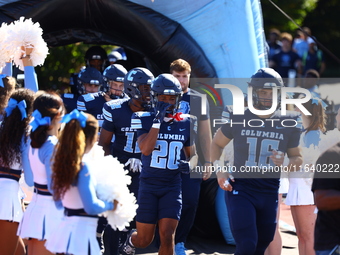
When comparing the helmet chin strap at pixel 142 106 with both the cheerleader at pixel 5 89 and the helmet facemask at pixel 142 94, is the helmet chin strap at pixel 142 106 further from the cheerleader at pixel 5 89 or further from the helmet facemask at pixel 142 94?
the cheerleader at pixel 5 89

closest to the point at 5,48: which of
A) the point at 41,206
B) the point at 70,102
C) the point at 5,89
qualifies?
the point at 5,89

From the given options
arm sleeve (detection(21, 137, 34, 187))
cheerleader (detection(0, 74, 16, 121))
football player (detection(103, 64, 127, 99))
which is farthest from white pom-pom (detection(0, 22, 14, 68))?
arm sleeve (detection(21, 137, 34, 187))

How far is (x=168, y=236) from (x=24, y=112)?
5.35 ft

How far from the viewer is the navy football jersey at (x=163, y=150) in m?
5.47

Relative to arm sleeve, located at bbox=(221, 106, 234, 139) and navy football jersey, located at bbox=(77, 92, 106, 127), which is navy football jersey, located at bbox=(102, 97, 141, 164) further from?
arm sleeve, located at bbox=(221, 106, 234, 139)

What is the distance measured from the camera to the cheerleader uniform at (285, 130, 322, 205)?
5.73 meters

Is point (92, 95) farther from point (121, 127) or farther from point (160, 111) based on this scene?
point (160, 111)

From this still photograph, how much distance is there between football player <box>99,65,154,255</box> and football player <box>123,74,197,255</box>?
1.57 feet

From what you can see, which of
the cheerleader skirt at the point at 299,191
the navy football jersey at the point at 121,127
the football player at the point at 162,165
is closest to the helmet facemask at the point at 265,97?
the football player at the point at 162,165

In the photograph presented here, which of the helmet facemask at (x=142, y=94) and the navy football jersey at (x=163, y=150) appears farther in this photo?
the helmet facemask at (x=142, y=94)

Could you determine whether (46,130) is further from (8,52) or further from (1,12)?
(1,12)

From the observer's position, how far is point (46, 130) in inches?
169

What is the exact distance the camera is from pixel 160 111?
5.30m

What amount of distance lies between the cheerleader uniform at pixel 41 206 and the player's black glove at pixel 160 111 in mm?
1201
